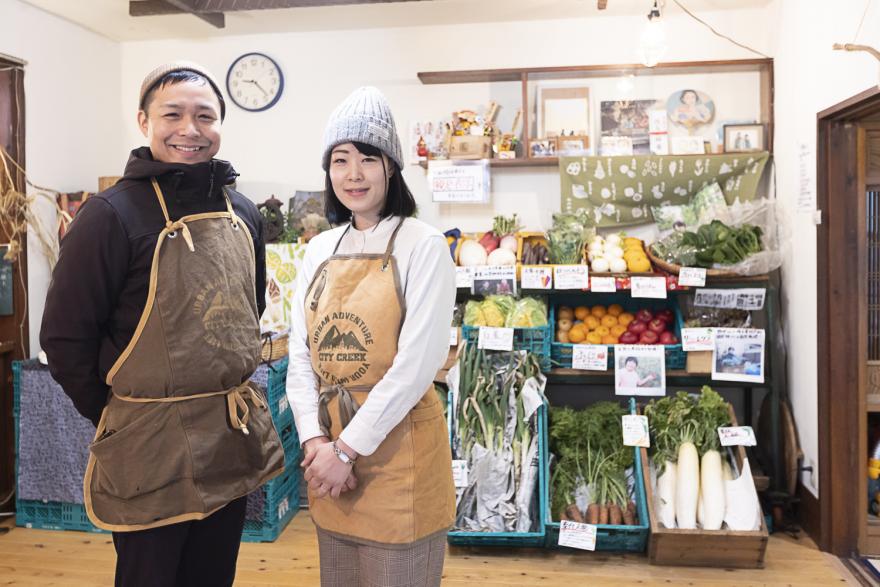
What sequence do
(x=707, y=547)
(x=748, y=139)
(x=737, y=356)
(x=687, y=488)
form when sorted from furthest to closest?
(x=748, y=139) → (x=737, y=356) → (x=687, y=488) → (x=707, y=547)

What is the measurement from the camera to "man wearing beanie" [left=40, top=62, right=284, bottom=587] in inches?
67.3

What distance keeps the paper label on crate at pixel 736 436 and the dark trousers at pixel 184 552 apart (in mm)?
2517

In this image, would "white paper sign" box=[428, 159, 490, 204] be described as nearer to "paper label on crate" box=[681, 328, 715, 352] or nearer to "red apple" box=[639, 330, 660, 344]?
"red apple" box=[639, 330, 660, 344]

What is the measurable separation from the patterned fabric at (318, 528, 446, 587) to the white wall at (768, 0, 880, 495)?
2498 millimetres

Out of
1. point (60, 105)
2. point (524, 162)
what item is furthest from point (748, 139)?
point (60, 105)

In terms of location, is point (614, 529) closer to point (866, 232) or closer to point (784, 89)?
point (866, 232)

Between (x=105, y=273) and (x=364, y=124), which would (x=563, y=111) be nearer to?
(x=364, y=124)

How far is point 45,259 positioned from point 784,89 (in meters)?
4.19

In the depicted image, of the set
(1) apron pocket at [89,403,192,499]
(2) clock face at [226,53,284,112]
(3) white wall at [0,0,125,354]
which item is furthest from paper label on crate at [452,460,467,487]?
(2) clock face at [226,53,284,112]

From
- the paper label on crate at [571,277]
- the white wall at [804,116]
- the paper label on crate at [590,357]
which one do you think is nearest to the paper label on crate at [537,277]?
the paper label on crate at [571,277]

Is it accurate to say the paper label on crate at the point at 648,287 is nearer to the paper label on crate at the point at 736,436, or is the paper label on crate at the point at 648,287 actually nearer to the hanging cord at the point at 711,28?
the paper label on crate at the point at 736,436

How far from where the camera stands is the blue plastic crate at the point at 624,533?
346 cm

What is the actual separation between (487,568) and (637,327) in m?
1.48

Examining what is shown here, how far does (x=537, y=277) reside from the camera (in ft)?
13.1
